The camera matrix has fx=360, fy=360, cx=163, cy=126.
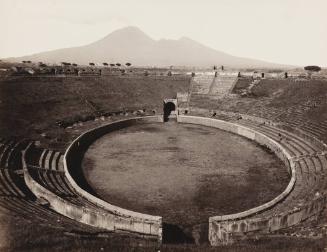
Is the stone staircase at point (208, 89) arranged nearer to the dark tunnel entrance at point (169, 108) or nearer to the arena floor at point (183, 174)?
the dark tunnel entrance at point (169, 108)

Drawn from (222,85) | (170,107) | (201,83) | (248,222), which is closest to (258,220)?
(248,222)

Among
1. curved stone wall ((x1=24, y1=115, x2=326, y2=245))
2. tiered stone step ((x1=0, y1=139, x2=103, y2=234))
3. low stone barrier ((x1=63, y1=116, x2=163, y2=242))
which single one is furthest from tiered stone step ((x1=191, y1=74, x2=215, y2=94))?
tiered stone step ((x1=0, y1=139, x2=103, y2=234))

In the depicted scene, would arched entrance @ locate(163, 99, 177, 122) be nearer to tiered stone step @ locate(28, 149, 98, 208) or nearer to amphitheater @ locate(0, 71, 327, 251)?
amphitheater @ locate(0, 71, 327, 251)

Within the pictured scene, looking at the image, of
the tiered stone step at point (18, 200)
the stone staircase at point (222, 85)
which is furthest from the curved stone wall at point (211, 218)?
the stone staircase at point (222, 85)

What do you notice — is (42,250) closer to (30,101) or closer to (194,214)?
(194,214)

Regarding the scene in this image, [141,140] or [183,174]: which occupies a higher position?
[183,174]

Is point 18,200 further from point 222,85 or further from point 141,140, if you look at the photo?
point 222,85
